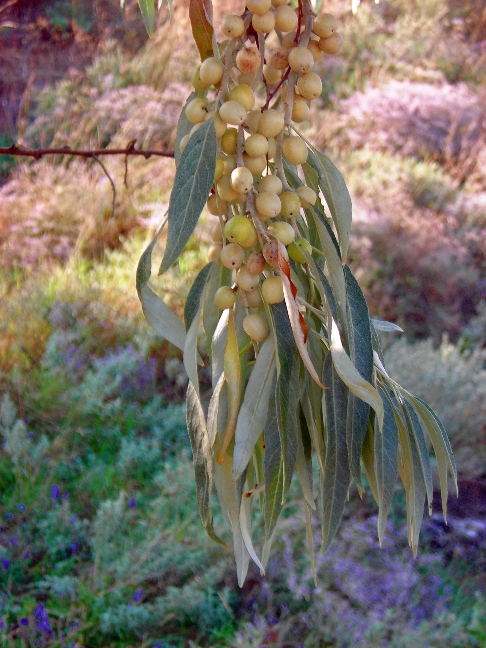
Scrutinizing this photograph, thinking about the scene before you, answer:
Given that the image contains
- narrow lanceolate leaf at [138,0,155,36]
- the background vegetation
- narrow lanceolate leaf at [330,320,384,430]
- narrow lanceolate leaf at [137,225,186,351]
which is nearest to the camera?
narrow lanceolate leaf at [330,320,384,430]

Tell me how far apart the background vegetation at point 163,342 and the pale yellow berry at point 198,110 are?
4.10 feet

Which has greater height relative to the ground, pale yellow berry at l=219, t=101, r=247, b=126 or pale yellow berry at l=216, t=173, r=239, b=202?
pale yellow berry at l=219, t=101, r=247, b=126

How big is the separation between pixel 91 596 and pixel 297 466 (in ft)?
3.96

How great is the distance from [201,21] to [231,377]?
0.33m

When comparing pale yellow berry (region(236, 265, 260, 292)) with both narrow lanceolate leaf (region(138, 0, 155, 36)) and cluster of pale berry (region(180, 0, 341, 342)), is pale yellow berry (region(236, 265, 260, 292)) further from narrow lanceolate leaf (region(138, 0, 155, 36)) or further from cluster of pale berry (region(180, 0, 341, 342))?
narrow lanceolate leaf (region(138, 0, 155, 36))

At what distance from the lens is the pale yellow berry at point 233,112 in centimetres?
52

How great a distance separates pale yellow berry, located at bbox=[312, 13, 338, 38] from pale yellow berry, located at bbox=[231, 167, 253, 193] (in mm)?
174

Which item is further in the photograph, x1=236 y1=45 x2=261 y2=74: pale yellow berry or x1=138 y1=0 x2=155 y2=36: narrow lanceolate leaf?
x1=138 y1=0 x2=155 y2=36: narrow lanceolate leaf

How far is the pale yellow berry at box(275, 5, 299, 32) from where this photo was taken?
0.56m

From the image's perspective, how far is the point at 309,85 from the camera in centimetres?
56

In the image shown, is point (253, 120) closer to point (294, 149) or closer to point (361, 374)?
point (294, 149)

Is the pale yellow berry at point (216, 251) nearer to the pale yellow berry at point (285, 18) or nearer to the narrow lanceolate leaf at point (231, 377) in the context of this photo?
the narrow lanceolate leaf at point (231, 377)

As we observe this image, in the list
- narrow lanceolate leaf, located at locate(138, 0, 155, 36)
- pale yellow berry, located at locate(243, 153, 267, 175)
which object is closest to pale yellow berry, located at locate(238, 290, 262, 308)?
pale yellow berry, located at locate(243, 153, 267, 175)

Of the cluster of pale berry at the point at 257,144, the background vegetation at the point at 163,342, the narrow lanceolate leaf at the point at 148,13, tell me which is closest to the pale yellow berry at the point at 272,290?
the cluster of pale berry at the point at 257,144
